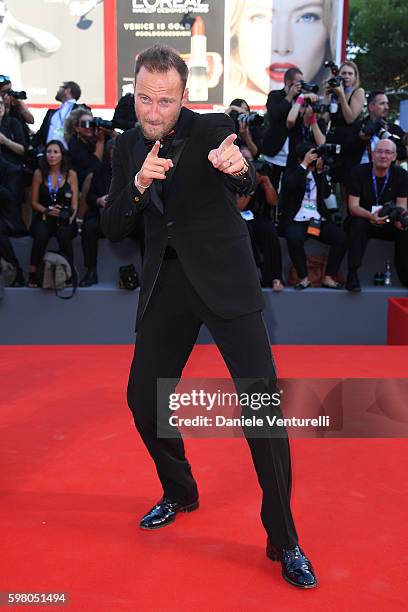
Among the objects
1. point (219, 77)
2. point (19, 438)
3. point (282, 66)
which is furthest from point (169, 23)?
point (19, 438)

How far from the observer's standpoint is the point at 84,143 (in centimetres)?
590

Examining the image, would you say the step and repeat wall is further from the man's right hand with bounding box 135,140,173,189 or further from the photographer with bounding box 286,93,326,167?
the man's right hand with bounding box 135,140,173,189

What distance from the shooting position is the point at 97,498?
2.33 meters

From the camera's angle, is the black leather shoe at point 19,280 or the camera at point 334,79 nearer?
the black leather shoe at point 19,280

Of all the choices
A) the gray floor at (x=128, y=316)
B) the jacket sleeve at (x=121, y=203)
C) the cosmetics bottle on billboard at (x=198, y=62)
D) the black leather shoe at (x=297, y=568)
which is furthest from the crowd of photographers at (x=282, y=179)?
the black leather shoe at (x=297, y=568)

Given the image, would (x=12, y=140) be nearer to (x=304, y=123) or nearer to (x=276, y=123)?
(x=276, y=123)

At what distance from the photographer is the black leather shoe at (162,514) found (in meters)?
2.12

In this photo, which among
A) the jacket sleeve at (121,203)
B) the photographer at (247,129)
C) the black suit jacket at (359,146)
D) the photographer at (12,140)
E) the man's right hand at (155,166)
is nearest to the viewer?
the man's right hand at (155,166)

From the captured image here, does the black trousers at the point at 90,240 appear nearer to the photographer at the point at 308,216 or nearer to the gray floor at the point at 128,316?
the gray floor at the point at 128,316

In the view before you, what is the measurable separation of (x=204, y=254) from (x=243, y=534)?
2.92 feet

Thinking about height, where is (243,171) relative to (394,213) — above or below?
above

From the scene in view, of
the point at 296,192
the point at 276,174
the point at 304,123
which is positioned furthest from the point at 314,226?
the point at 304,123

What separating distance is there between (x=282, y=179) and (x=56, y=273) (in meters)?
2.08

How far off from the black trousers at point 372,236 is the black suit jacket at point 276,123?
92 centimetres
